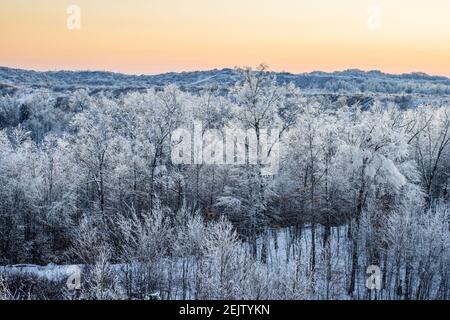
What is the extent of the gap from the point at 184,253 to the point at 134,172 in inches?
536

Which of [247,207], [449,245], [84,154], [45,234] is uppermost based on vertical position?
[84,154]

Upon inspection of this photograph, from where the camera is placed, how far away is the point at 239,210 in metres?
31.0

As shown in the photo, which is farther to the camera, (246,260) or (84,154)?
(84,154)

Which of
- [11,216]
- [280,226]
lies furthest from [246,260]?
[11,216]

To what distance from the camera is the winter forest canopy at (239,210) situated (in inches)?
1088

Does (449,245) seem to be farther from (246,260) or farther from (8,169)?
(8,169)

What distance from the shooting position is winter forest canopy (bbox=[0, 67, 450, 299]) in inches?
1088

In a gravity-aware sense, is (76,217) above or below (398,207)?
below

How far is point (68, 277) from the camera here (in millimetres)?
29906
